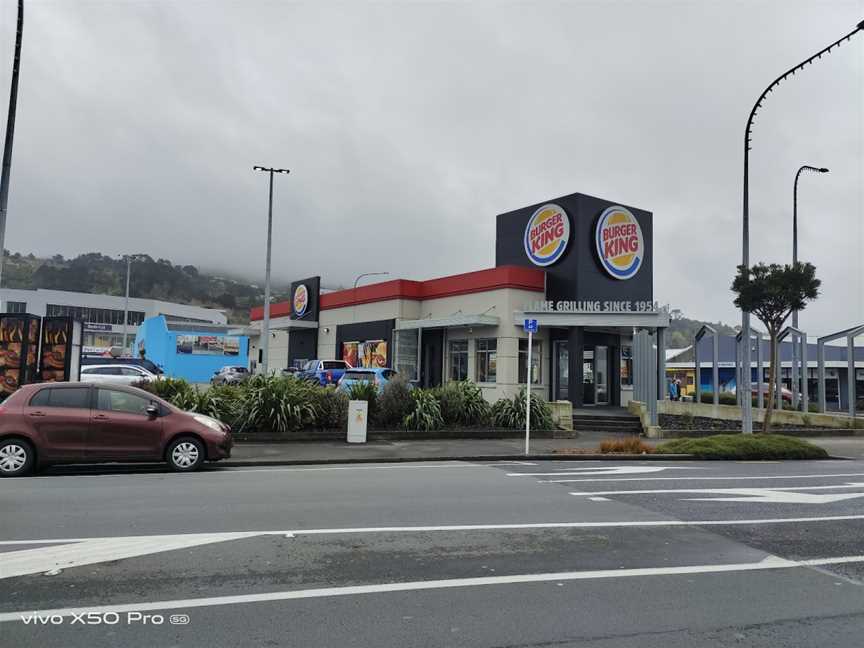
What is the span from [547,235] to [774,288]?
11.5 meters

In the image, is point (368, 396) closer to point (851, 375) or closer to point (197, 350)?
point (851, 375)

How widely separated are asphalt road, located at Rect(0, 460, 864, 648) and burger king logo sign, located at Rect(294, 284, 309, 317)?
94.6 feet

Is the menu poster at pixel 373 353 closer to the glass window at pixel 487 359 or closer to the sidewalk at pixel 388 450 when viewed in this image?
the glass window at pixel 487 359

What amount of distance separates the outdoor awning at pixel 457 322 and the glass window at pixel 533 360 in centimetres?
147

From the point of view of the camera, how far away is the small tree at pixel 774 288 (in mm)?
17375

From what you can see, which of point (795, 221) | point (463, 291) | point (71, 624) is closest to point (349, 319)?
point (463, 291)

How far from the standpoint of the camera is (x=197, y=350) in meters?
56.6

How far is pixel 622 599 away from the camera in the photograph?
4953 mm

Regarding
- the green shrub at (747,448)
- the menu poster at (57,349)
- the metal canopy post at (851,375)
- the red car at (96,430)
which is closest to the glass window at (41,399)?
the red car at (96,430)

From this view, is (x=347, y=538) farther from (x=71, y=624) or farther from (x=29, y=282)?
(x=29, y=282)

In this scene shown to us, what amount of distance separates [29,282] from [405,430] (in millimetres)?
184126

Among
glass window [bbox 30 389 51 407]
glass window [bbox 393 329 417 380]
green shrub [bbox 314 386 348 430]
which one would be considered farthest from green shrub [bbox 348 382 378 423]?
glass window [bbox 393 329 417 380]

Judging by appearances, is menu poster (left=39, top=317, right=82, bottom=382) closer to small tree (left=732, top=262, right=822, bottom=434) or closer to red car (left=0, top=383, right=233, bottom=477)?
red car (left=0, top=383, right=233, bottom=477)

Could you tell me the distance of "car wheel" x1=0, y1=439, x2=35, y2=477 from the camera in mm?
10867
